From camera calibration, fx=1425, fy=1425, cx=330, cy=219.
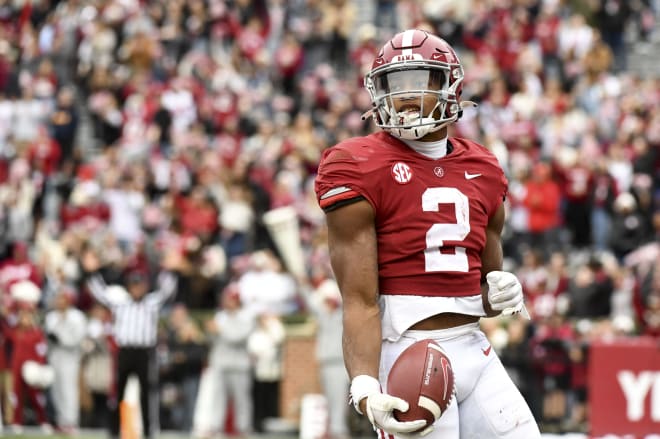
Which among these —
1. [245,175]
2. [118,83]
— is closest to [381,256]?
[245,175]

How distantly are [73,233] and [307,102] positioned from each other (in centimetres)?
333

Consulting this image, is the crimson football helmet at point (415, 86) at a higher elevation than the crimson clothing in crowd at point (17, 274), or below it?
higher

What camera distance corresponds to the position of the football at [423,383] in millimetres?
4305

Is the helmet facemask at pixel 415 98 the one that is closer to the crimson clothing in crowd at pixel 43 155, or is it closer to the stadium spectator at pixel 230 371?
the stadium spectator at pixel 230 371

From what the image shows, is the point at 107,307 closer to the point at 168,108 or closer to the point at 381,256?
the point at 168,108

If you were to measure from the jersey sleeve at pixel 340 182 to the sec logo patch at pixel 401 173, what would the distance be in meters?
0.12

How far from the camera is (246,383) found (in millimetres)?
12367

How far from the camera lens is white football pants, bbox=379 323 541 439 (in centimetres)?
458

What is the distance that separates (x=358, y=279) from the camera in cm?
454

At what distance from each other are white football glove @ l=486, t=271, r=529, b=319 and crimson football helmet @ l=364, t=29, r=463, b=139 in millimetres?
519

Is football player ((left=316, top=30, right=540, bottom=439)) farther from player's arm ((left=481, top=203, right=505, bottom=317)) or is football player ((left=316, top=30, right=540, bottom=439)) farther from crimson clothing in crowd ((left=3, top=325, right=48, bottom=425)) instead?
crimson clothing in crowd ((left=3, top=325, right=48, bottom=425))

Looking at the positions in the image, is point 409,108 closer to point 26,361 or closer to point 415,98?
point 415,98

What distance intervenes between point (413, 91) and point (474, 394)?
100 centimetres

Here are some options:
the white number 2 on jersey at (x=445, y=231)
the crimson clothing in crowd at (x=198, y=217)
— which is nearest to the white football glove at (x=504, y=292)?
the white number 2 on jersey at (x=445, y=231)
